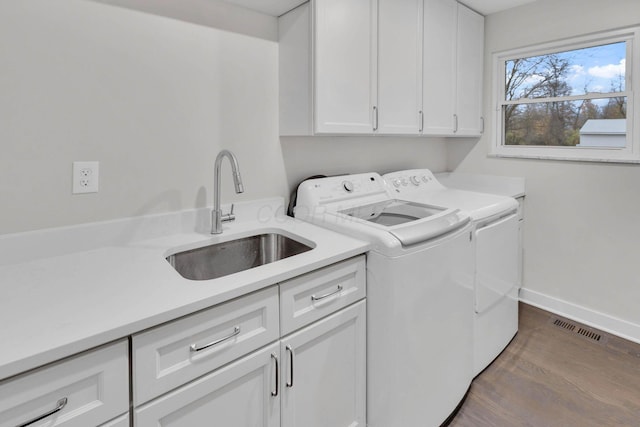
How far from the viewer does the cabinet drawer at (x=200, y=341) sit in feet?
2.97

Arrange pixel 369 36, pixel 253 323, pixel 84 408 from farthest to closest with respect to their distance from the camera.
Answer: pixel 369 36, pixel 253 323, pixel 84 408

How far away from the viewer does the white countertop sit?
31.2 inches

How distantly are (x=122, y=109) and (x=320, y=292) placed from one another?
105 centimetres

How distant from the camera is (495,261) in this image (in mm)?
2021

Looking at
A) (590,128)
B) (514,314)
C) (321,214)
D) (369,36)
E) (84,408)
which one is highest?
(369,36)

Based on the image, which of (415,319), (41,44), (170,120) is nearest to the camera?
(41,44)

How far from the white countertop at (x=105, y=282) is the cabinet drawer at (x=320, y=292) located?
0.16 feet

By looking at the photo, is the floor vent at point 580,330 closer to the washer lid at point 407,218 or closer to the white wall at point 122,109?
the washer lid at point 407,218

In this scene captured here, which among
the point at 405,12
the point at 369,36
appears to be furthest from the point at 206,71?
the point at 405,12

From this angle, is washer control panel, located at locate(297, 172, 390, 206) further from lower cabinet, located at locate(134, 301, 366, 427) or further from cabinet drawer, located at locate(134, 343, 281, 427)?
cabinet drawer, located at locate(134, 343, 281, 427)

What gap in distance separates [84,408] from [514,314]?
2334mm

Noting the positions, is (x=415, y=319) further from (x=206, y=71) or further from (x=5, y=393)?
(x=206, y=71)

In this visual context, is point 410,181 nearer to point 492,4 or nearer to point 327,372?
point 492,4

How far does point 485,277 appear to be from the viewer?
1.96 m
